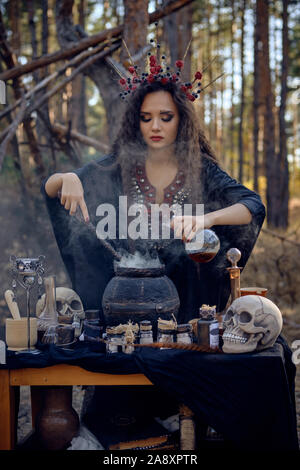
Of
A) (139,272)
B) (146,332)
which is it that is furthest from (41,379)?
(139,272)

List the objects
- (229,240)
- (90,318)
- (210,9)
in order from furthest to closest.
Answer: (210,9) < (229,240) < (90,318)

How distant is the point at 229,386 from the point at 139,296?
Answer: 614mm

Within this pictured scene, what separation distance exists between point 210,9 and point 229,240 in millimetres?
14152

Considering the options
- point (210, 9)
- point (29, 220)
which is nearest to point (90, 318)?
point (29, 220)

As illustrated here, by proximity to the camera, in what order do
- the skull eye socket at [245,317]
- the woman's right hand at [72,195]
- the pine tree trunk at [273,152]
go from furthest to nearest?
the pine tree trunk at [273,152]
the woman's right hand at [72,195]
the skull eye socket at [245,317]

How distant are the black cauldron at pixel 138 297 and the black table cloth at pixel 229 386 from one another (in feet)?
0.88

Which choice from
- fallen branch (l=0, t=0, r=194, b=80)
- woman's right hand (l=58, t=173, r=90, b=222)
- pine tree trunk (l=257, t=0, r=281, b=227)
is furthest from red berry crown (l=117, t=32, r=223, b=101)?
pine tree trunk (l=257, t=0, r=281, b=227)

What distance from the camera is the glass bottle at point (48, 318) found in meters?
2.73

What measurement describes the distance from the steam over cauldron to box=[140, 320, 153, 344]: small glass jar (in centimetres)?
8

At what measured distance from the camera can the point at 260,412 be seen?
2.31 metres

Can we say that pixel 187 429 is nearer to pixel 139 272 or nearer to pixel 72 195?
pixel 139 272

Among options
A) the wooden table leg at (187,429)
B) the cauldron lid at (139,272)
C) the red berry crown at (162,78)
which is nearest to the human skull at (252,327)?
the wooden table leg at (187,429)

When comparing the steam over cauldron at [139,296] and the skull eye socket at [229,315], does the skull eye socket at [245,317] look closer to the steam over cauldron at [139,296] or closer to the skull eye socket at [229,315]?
the skull eye socket at [229,315]
